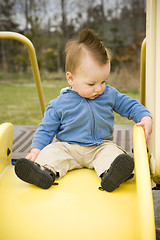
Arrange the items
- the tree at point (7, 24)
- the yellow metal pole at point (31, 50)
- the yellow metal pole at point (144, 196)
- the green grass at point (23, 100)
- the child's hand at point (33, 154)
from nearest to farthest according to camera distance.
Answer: the yellow metal pole at point (144, 196)
the child's hand at point (33, 154)
the yellow metal pole at point (31, 50)
the green grass at point (23, 100)
the tree at point (7, 24)

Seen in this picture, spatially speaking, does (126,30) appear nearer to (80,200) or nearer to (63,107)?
(63,107)

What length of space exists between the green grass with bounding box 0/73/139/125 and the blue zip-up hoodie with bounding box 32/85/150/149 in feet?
8.49

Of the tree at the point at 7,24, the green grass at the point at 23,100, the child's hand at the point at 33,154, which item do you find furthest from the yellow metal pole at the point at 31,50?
the tree at the point at 7,24

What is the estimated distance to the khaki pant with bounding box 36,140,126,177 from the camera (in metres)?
1.27

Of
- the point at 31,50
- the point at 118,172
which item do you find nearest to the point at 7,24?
the point at 31,50

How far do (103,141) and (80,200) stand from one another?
0.39m

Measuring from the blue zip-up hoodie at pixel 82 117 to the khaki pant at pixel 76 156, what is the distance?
0.04 meters

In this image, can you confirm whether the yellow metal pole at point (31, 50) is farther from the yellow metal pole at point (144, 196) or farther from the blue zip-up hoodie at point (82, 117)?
the yellow metal pole at point (144, 196)

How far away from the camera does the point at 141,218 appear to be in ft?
3.15

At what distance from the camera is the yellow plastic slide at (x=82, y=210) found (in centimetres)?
101

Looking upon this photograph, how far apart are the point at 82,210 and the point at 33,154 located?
1.32 feet

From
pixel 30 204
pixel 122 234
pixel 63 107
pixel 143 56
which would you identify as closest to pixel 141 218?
pixel 122 234

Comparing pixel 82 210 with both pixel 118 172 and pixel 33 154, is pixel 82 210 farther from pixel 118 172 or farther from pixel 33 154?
pixel 33 154

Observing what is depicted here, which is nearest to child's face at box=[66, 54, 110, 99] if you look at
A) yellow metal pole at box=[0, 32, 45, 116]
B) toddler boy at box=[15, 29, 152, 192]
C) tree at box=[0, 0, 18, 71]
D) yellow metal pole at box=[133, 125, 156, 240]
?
toddler boy at box=[15, 29, 152, 192]
